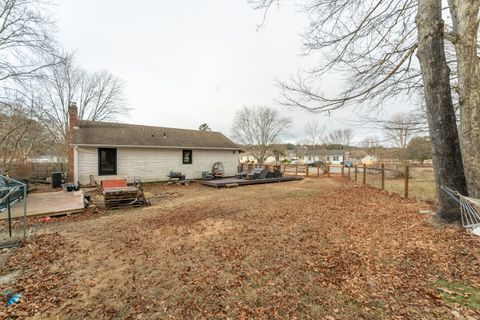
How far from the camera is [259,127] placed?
101 ft

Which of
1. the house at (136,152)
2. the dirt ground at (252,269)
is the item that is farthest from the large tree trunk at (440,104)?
the house at (136,152)

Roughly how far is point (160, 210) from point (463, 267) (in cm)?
732

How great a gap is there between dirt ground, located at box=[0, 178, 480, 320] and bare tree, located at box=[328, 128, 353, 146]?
2144 inches

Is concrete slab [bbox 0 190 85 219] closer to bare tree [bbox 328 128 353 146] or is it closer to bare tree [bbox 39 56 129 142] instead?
bare tree [bbox 39 56 129 142]

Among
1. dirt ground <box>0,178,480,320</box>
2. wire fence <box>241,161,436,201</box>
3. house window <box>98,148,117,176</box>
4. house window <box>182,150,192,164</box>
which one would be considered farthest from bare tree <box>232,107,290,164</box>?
dirt ground <box>0,178,480,320</box>

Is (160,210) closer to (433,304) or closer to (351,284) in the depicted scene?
(351,284)

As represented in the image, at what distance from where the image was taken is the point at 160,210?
23.1ft

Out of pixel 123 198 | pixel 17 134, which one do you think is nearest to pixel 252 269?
pixel 123 198

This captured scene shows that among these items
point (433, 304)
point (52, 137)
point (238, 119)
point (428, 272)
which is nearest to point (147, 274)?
point (433, 304)

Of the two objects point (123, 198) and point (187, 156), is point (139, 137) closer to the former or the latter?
point (187, 156)

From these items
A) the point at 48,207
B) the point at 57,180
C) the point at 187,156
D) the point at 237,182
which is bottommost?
the point at 48,207

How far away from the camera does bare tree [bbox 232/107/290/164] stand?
98.8ft

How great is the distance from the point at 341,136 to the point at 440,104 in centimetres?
5626

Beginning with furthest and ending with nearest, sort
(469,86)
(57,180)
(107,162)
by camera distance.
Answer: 1. (107,162)
2. (57,180)
3. (469,86)
